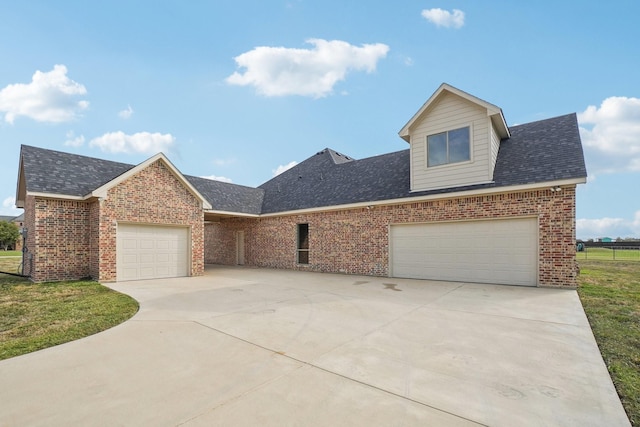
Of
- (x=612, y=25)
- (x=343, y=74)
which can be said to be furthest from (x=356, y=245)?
(x=612, y=25)

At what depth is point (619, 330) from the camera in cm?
503

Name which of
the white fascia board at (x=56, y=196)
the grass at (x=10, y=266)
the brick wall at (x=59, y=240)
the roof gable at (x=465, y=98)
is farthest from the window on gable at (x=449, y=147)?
the grass at (x=10, y=266)

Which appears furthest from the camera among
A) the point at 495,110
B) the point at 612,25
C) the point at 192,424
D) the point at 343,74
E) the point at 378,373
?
the point at 343,74

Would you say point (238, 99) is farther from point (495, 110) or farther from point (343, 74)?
point (495, 110)

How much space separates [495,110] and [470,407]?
10.2 m

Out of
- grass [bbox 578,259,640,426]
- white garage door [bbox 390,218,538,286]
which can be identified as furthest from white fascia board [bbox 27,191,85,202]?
grass [bbox 578,259,640,426]

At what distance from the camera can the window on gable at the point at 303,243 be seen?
1530cm

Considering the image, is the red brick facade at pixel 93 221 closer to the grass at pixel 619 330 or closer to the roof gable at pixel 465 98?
the roof gable at pixel 465 98

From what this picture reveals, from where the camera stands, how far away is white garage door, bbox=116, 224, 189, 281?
36.0 ft

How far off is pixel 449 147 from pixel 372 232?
14.6 ft

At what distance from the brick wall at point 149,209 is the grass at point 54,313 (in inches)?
65.4

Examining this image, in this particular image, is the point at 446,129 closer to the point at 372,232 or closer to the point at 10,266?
the point at 372,232

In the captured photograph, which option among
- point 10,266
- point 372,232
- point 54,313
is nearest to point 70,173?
point 54,313

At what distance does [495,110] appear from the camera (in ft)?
33.2
